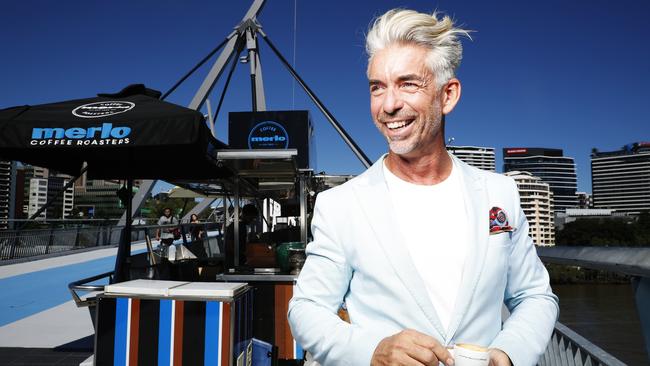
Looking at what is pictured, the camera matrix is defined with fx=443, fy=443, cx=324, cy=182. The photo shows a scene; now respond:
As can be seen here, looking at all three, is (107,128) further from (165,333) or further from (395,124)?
(395,124)

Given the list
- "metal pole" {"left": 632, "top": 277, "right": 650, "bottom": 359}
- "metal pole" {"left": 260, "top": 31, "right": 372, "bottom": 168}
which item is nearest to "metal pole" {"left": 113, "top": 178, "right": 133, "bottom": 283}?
"metal pole" {"left": 632, "top": 277, "right": 650, "bottom": 359}

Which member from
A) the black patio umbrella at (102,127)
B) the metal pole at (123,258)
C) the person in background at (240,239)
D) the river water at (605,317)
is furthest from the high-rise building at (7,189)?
the black patio umbrella at (102,127)

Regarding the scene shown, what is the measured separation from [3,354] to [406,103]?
6.32 metres

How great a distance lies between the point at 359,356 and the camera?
1226 millimetres

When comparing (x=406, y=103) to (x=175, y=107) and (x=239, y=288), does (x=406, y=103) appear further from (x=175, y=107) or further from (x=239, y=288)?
(x=175, y=107)

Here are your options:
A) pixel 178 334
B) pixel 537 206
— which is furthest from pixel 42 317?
pixel 537 206

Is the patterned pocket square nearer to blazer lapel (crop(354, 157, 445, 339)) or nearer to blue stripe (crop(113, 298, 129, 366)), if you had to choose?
blazer lapel (crop(354, 157, 445, 339))

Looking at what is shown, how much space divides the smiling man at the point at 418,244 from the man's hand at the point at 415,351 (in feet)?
0.35

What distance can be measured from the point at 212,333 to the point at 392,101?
2.56 metres

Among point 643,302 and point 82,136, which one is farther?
point 82,136

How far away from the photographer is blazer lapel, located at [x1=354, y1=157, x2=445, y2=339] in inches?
52.4

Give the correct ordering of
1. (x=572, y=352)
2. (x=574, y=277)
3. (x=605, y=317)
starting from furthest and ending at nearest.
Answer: (x=574, y=277) → (x=605, y=317) → (x=572, y=352)

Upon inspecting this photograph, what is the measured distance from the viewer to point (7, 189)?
566 feet

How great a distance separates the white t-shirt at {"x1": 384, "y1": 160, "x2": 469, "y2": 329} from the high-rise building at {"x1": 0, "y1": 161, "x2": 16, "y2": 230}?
18656 centimetres
